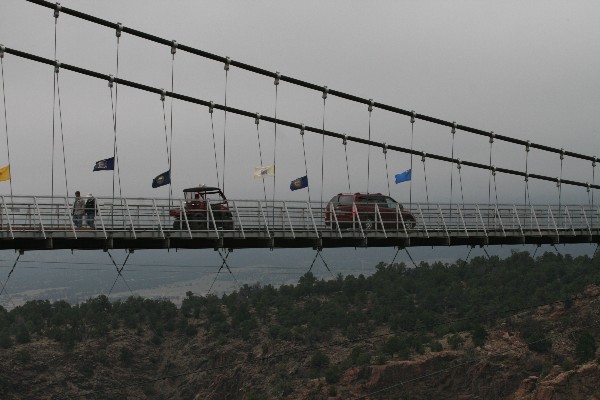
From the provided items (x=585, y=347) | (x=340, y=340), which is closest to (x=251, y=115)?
(x=585, y=347)

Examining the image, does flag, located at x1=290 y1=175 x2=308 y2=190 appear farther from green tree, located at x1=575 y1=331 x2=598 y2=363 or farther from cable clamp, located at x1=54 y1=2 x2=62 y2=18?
green tree, located at x1=575 y1=331 x2=598 y2=363

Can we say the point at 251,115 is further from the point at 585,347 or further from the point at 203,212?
the point at 585,347

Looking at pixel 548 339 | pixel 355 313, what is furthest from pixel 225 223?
pixel 355 313

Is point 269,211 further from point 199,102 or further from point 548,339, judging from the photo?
point 548,339

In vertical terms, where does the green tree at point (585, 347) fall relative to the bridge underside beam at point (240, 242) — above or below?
below

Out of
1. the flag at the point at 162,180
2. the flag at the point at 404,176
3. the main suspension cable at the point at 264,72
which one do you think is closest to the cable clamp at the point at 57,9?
the main suspension cable at the point at 264,72

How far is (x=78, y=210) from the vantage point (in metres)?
40.1

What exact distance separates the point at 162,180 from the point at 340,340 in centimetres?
11707

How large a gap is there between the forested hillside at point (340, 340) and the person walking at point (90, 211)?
84.7 meters

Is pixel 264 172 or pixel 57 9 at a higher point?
pixel 57 9

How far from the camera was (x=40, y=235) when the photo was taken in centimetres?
3834

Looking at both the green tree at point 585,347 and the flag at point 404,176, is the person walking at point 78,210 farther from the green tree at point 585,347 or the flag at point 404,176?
the green tree at point 585,347

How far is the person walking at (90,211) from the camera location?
3968cm

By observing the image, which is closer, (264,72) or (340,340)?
(264,72)
